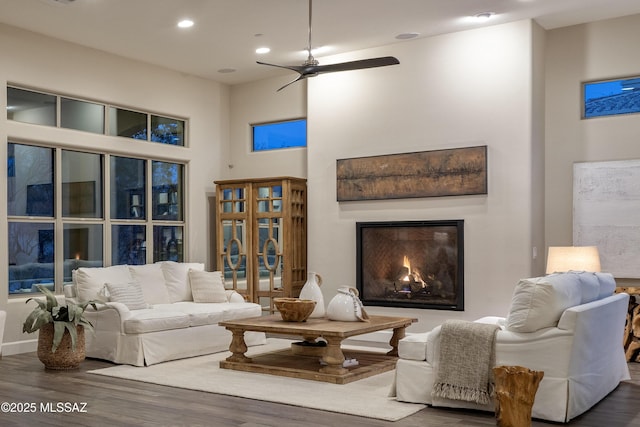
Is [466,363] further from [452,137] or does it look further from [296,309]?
[452,137]

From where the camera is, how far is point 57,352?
5992 millimetres

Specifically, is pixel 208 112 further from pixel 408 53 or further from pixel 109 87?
pixel 408 53

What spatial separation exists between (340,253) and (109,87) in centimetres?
339

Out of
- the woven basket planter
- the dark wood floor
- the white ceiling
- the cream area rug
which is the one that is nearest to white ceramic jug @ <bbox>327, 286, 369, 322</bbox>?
the cream area rug

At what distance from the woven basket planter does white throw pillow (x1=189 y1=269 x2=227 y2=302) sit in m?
1.76

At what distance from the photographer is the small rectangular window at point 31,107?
7.14m

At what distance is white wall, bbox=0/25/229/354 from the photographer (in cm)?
705

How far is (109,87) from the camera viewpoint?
8.11 m

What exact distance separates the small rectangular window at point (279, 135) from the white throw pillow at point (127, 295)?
125 inches

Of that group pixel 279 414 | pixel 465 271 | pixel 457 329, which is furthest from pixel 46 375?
pixel 465 271

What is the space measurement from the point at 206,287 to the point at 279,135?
8.73 ft

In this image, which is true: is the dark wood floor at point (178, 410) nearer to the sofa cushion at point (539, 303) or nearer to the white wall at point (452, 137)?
the sofa cushion at point (539, 303)

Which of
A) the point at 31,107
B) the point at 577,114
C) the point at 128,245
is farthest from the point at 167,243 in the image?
the point at 577,114

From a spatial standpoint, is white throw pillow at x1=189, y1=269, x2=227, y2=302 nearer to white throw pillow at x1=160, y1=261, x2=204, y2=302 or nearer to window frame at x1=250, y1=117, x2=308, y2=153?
white throw pillow at x1=160, y1=261, x2=204, y2=302
